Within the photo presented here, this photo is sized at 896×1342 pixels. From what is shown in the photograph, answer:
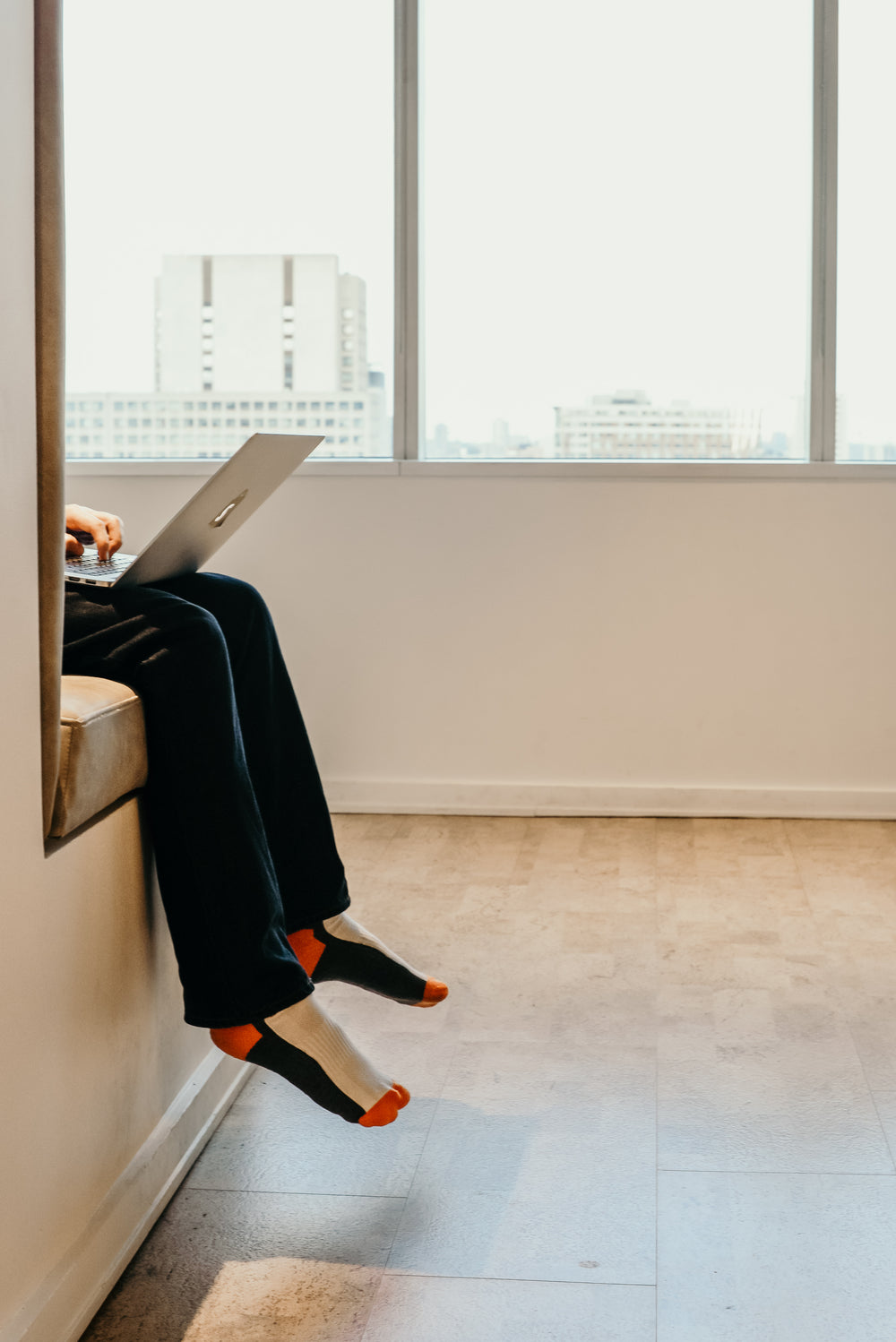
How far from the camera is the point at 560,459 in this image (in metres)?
3.25

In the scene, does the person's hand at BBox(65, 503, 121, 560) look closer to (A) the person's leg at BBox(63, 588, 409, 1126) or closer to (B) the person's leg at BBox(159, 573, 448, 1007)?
(B) the person's leg at BBox(159, 573, 448, 1007)

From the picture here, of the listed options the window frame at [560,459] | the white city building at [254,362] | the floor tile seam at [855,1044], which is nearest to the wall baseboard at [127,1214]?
the floor tile seam at [855,1044]

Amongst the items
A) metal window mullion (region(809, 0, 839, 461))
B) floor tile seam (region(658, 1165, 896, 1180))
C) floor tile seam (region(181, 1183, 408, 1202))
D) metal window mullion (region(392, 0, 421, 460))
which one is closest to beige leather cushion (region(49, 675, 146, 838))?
floor tile seam (region(181, 1183, 408, 1202))

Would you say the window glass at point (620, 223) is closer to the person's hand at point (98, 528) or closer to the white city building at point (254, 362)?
the white city building at point (254, 362)

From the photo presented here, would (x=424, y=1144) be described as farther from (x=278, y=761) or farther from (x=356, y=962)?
(x=278, y=761)

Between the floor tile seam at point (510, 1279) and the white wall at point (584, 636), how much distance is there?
76.7 inches

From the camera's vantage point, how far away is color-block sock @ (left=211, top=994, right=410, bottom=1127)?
1.33 m

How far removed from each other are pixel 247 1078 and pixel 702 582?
183cm

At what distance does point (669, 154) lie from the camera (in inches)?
124

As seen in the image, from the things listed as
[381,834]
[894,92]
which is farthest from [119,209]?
[894,92]

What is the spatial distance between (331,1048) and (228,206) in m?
2.52

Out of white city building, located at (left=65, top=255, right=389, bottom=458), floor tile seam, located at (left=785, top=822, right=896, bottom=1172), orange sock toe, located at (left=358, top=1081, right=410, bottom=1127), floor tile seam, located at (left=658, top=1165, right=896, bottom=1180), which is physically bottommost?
floor tile seam, located at (left=658, top=1165, right=896, bottom=1180)

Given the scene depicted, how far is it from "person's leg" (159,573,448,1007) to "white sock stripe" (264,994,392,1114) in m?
0.21

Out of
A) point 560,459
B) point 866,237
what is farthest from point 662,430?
point 866,237
